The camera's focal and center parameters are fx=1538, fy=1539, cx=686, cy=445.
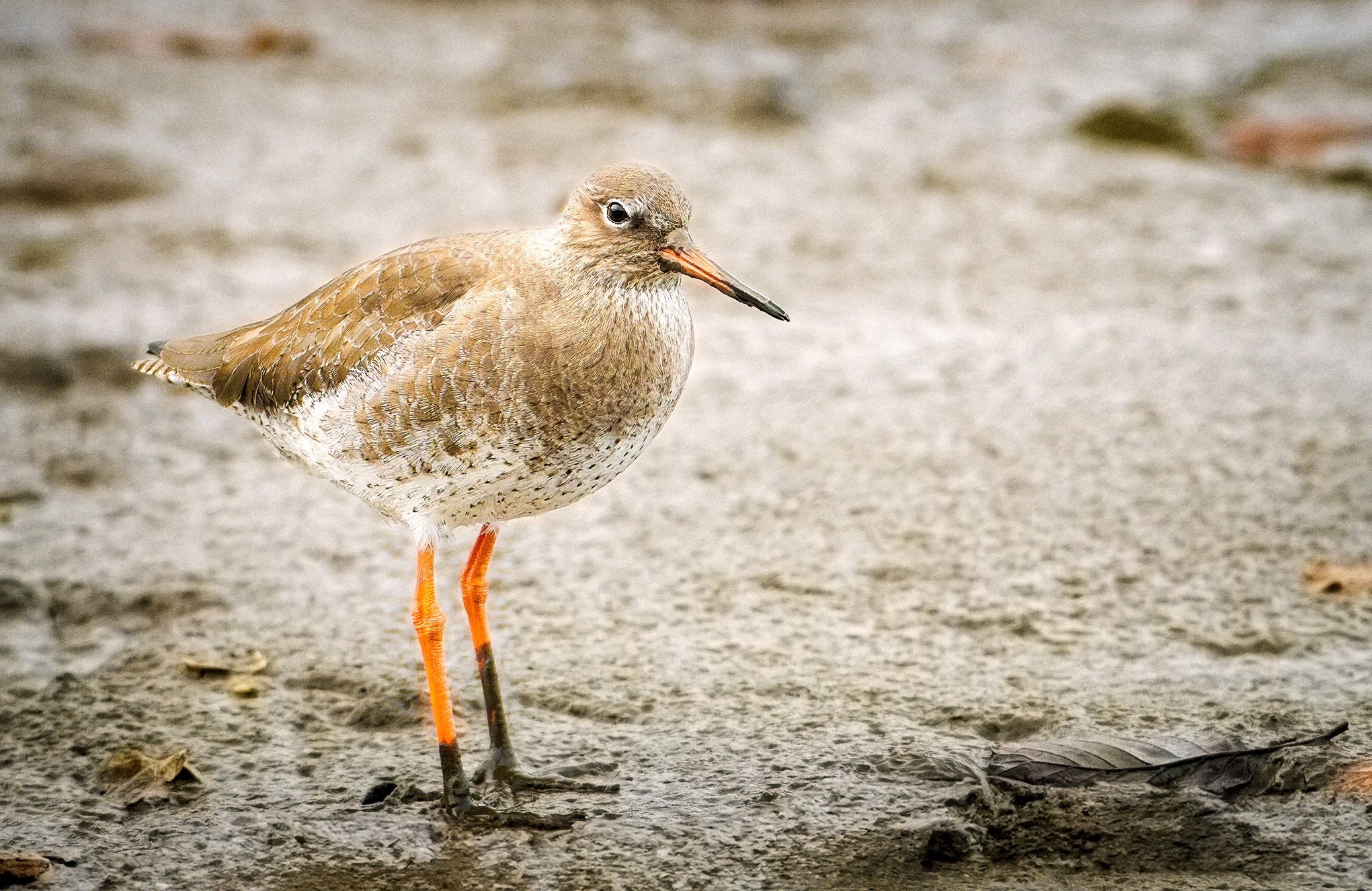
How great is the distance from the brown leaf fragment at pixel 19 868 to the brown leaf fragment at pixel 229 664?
96 cm

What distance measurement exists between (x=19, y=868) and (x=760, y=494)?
287 cm

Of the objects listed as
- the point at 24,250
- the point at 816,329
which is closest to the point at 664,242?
the point at 816,329

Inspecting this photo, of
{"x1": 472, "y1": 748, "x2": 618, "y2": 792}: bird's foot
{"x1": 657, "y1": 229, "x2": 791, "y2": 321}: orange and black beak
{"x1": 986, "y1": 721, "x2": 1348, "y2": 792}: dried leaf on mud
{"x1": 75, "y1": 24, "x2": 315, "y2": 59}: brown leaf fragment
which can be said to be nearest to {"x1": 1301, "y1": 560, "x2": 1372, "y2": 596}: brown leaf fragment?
{"x1": 986, "y1": 721, "x2": 1348, "y2": 792}: dried leaf on mud

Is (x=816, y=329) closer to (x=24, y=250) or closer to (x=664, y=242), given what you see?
(x=664, y=242)

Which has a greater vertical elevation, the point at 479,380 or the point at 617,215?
the point at 617,215

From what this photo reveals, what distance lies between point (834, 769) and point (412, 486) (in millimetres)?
1327

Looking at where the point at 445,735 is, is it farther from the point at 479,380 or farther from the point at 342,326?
the point at 342,326

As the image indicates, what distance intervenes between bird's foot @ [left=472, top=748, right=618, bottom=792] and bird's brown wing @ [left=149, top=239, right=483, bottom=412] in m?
1.10

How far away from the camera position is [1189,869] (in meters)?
3.58

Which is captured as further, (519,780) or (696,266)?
(519,780)

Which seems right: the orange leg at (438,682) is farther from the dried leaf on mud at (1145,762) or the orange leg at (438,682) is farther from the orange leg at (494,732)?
the dried leaf on mud at (1145,762)

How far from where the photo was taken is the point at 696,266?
3949 millimetres

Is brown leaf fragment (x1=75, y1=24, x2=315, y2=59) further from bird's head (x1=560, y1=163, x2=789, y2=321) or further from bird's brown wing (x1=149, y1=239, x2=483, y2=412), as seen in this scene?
bird's head (x1=560, y1=163, x2=789, y2=321)

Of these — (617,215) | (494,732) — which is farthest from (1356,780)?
(617,215)
